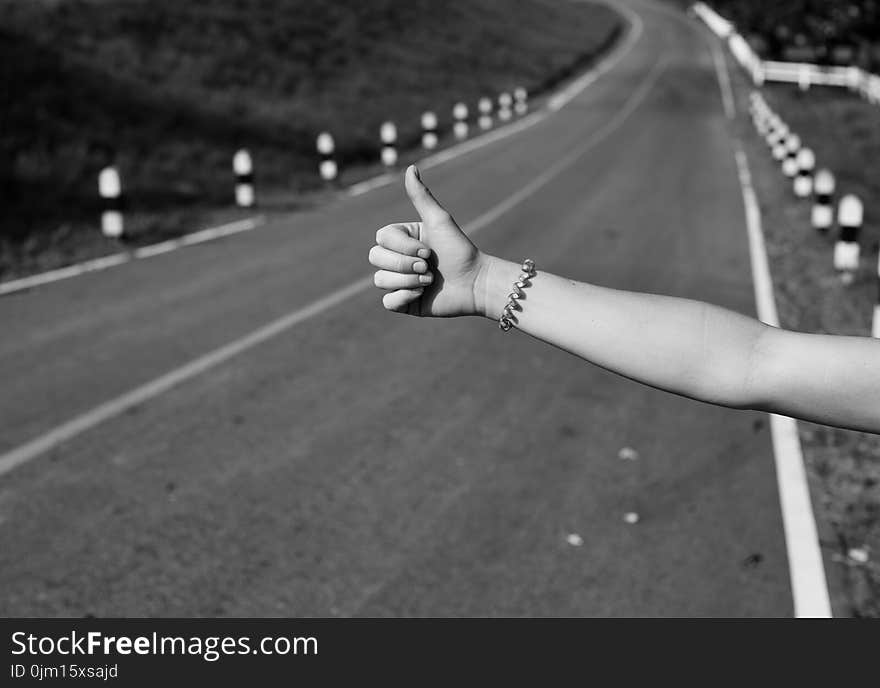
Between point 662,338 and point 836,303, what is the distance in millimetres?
9538

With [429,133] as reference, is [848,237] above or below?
above

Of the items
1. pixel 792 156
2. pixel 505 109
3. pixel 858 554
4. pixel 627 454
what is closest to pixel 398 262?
pixel 858 554

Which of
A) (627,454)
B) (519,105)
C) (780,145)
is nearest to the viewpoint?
(627,454)

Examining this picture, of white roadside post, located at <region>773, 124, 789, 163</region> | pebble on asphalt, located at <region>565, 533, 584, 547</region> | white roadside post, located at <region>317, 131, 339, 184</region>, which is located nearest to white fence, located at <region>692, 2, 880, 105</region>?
white roadside post, located at <region>773, 124, 789, 163</region>

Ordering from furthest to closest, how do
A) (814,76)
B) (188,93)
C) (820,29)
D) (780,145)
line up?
1. (820,29)
2. (814,76)
3. (188,93)
4. (780,145)

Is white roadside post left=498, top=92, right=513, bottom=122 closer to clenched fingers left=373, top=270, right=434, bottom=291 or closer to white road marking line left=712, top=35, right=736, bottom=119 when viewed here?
white road marking line left=712, top=35, right=736, bottom=119

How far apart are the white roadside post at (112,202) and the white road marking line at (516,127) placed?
18.6 ft

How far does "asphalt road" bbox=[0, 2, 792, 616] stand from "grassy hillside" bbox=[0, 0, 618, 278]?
423 centimetres

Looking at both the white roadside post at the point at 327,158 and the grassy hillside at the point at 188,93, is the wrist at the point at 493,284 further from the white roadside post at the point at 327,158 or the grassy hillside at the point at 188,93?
the white roadside post at the point at 327,158

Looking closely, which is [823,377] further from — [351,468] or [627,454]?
[627,454]

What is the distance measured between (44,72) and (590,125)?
15294 millimetres


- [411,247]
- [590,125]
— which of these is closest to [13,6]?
[590,125]

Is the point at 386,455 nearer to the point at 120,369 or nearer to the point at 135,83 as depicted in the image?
the point at 120,369

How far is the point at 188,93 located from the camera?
2680 centimetres
